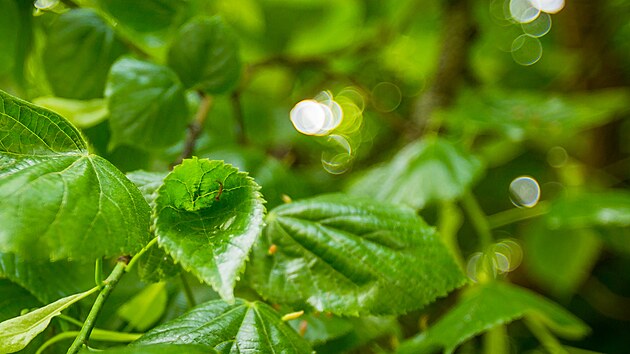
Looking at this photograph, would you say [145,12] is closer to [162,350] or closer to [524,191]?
[162,350]

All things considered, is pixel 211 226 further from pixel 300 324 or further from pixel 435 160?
pixel 435 160

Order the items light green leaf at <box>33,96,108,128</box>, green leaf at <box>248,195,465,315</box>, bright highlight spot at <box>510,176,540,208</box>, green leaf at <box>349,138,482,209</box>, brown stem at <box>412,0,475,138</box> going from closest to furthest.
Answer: green leaf at <box>248,195,465,315</box>, light green leaf at <box>33,96,108,128</box>, green leaf at <box>349,138,482,209</box>, brown stem at <box>412,0,475,138</box>, bright highlight spot at <box>510,176,540,208</box>

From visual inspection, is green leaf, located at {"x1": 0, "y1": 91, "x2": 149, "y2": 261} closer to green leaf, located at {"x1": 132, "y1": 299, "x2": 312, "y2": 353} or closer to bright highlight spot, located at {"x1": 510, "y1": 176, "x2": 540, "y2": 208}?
green leaf, located at {"x1": 132, "y1": 299, "x2": 312, "y2": 353}

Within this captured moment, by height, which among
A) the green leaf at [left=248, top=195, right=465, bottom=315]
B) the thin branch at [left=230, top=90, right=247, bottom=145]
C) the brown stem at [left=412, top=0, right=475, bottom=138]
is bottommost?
the green leaf at [left=248, top=195, right=465, bottom=315]

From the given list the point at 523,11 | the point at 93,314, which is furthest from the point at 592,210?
the point at 523,11

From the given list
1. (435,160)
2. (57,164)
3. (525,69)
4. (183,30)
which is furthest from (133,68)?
(525,69)

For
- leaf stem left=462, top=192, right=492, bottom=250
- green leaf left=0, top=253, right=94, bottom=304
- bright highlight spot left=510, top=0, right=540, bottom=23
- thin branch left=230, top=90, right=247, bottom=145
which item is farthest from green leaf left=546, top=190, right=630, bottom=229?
bright highlight spot left=510, top=0, right=540, bottom=23

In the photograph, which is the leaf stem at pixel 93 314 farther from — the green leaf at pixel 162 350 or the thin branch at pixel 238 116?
the thin branch at pixel 238 116
